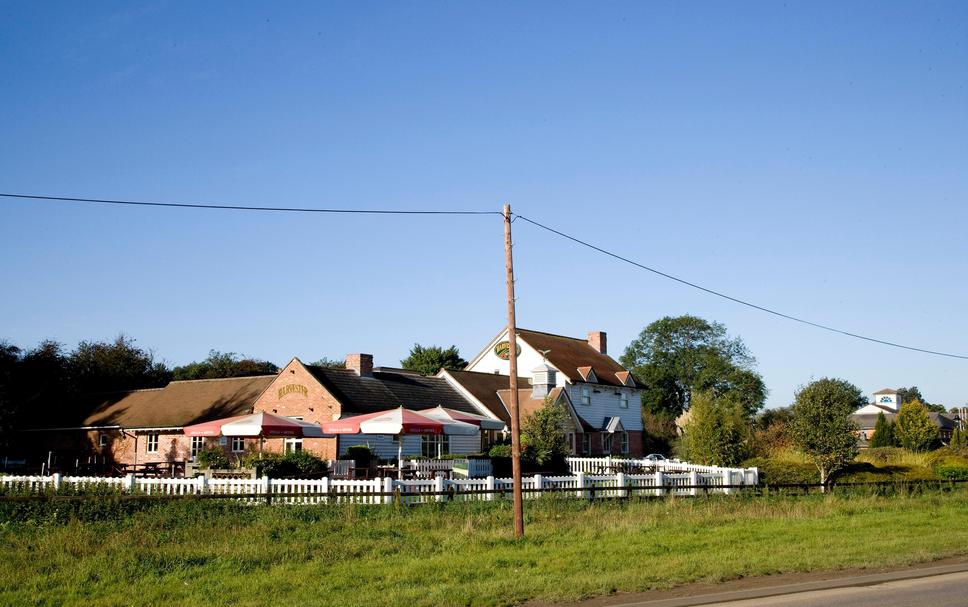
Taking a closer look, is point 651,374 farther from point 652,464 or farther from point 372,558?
point 372,558

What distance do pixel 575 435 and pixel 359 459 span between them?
1732cm

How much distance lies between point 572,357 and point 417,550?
44.3 m

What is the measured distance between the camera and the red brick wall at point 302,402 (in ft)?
134

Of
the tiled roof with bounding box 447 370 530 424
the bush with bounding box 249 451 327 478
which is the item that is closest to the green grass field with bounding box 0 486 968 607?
the bush with bounding box 249 451 327 478

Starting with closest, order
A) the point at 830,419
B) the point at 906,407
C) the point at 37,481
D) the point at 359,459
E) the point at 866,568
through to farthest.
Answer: the point at 866,568 → the point at 37,481 → the point at 830,419 → the point at 359,459 → the point at 906,407

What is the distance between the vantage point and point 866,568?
1409 cm

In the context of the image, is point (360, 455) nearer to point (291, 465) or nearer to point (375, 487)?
point (291, 465)

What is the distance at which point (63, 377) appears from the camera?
5578 centimetres

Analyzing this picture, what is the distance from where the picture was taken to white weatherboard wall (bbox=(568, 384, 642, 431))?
54969 millimetres

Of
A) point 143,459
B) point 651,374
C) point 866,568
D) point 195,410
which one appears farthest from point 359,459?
point 651,374

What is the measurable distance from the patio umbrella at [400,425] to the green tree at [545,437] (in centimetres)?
1145

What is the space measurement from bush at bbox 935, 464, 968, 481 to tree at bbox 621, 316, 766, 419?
52514mm

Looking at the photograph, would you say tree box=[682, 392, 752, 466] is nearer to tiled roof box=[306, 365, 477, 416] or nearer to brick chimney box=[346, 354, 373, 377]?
tiled roof box=[306, 365, 477, 416]

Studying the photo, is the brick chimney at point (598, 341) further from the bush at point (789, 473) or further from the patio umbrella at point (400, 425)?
the patio umbrella at point (400, 425)
